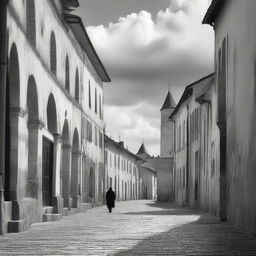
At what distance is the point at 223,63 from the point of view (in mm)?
20906

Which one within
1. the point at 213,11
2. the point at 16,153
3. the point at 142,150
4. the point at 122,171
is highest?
the point at 213,11

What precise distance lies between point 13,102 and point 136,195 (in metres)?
69.3

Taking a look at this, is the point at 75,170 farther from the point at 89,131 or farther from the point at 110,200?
the point at 89,131

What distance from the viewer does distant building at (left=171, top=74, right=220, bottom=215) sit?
27.4 metres

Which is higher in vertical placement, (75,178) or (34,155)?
(34,155)

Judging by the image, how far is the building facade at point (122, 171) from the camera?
5867 cm

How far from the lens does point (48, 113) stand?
24.1 metres

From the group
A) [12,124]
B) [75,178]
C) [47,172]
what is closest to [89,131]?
[75,178]

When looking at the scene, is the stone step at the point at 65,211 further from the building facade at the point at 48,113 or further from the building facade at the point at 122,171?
the building facade at the point at 122,171

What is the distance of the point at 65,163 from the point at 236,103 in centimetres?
1157

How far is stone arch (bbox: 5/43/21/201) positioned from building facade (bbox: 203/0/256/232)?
5.99 m

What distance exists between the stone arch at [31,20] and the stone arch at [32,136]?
1.45 meters

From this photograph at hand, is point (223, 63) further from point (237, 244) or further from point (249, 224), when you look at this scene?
point (237, 244)

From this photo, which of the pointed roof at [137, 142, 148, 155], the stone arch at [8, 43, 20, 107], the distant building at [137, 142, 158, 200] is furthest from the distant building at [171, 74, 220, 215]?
the pointed roof at [137, 142, 148, 155]
